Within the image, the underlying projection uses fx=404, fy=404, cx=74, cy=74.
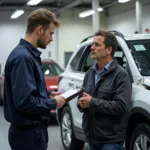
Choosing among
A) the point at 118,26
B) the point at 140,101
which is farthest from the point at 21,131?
the point at 118,26

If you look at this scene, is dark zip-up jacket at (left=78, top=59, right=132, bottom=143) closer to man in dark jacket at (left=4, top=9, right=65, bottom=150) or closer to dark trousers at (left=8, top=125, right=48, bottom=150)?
man in dark jacket at (left=4, top=9, right=65, bottom=150)

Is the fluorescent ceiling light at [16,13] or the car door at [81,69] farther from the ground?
the fluorescent ceiling light at [16,13]

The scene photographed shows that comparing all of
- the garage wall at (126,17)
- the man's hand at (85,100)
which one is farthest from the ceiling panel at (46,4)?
the man's hand at (85,100)

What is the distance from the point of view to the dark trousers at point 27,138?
9.69ft

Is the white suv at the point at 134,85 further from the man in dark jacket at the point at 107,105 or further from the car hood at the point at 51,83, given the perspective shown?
the car hood at the point at 51,83

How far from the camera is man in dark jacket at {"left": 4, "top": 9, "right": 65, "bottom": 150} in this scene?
282 centimetres

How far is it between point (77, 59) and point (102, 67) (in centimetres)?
280

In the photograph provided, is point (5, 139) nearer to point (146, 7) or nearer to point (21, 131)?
point (21, 131)

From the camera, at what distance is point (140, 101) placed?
4.39m

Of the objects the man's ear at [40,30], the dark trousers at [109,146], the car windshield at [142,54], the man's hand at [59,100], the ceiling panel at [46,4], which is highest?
the ceiling panel at [46,4]

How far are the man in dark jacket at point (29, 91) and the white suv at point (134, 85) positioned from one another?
164cm

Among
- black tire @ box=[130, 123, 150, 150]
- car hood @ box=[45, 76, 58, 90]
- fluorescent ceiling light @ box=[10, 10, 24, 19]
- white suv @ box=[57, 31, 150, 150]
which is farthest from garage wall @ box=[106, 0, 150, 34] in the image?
black tire @ box=[130, 123, 150, 150]

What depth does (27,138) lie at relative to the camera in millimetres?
2951

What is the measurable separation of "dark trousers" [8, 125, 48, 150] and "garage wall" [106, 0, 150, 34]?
15529 mm
